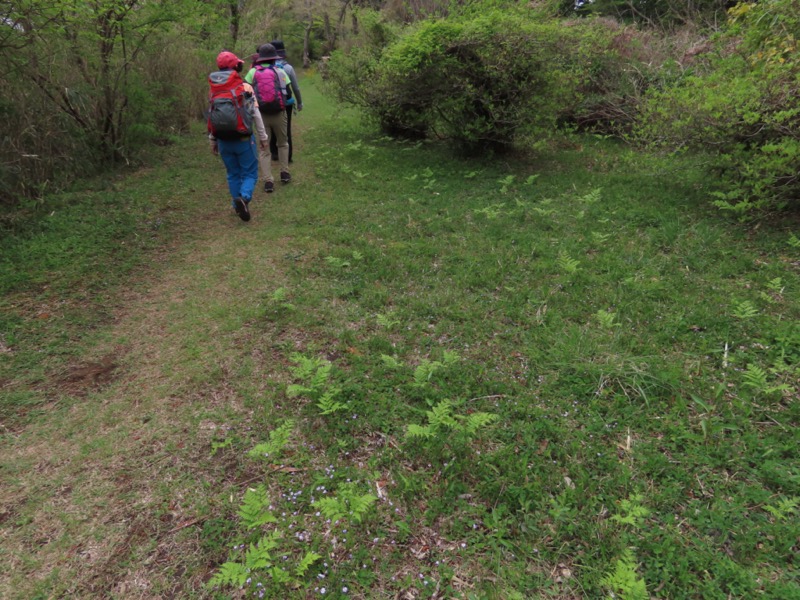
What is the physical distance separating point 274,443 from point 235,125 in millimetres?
4594

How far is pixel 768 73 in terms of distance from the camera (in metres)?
5.07

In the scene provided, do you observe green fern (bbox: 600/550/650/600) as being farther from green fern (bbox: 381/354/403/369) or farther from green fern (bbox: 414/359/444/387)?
green fern (bbox: 381/354/403/369)

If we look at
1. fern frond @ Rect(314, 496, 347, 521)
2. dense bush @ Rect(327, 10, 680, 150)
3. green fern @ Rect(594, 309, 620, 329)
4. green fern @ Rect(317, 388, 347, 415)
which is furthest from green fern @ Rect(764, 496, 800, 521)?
dense bush @ Rect(327, 10, 680, 150)

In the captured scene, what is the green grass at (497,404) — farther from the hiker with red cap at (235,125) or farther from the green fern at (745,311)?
the hiker with red cap at (235,125)

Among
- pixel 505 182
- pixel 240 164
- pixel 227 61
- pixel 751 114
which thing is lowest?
pixel 505 182

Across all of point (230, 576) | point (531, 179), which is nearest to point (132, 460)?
point (230, 576)

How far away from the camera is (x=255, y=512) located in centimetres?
239

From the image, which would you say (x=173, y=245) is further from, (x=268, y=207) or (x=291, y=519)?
(x=291, y=519)

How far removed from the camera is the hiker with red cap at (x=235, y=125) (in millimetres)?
5656

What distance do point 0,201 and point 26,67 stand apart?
224 centimetres

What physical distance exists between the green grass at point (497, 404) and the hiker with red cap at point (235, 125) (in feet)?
3.32

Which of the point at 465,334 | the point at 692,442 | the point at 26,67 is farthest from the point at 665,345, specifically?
the point at 26,67

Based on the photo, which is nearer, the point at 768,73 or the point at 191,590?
the point at 191,590

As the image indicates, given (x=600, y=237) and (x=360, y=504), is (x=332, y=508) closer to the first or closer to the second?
(x=360, y=504)
